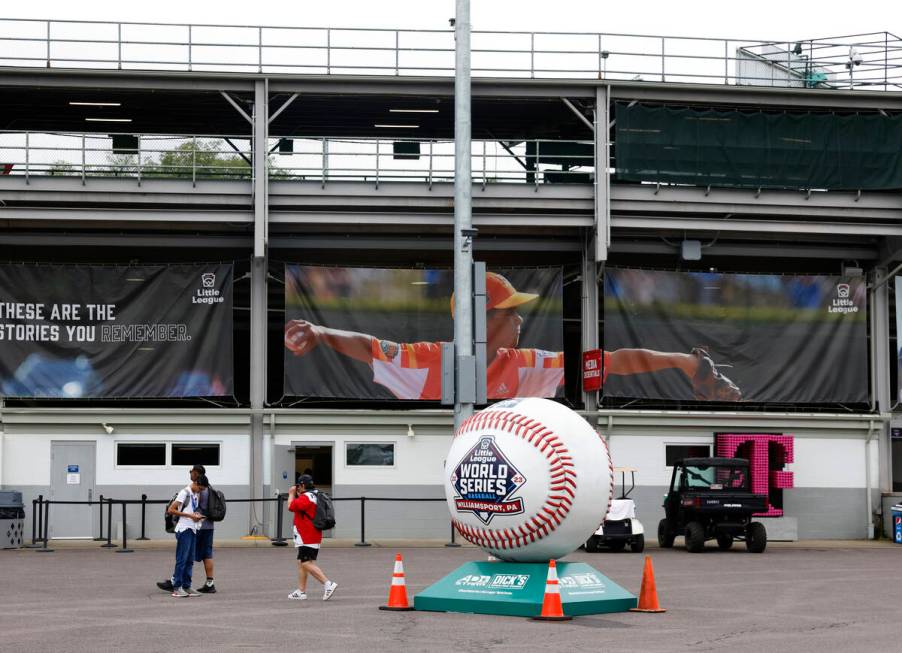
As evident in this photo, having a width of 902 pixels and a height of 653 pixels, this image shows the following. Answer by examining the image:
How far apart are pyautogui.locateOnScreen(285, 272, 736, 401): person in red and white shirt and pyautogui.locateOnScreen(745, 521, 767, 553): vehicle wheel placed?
20.4 ft

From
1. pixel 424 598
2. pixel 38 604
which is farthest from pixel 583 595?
pixel 38 604

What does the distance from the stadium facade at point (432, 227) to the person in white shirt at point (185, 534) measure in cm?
1361

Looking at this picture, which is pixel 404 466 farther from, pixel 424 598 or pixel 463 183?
pixel 424 598

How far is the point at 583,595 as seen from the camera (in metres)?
15.7

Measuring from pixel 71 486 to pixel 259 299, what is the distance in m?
6.22

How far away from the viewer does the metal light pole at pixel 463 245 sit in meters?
20.6

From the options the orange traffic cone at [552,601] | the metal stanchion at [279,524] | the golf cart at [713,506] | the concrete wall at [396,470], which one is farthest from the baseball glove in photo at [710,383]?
the orange traffic cone at [552,601]

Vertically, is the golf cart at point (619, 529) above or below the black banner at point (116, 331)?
below

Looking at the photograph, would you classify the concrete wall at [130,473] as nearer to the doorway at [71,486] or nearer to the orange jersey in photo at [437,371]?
the doorway at [71,486]

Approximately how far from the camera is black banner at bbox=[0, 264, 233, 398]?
107 feet

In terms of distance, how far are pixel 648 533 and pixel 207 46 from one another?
51.7 ft

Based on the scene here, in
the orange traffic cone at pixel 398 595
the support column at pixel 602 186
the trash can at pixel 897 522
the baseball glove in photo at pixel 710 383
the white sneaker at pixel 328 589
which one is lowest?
the trash can at pixel 897 522

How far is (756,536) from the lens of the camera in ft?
92.2

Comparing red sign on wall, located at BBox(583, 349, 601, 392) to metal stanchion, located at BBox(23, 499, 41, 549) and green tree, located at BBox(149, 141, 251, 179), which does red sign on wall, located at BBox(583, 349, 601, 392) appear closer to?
green tree, located at BBox(149, 141, 251, 179)
